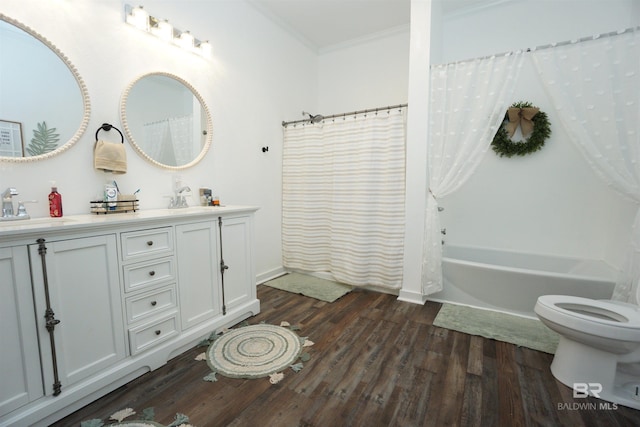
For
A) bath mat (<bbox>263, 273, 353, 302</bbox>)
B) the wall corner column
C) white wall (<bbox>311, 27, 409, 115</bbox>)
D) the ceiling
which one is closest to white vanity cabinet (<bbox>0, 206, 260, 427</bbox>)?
bath mat (<bbox>263, 273, 353, 302</bbox>)

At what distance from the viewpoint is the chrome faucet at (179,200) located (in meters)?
2.21

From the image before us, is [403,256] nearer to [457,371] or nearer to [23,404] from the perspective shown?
[457,371]

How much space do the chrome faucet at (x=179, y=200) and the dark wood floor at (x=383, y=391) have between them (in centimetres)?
108

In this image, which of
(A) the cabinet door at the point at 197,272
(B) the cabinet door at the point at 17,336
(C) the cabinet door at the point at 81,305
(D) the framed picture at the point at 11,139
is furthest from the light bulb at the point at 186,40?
(B) the cabinet door at the point at 17,336

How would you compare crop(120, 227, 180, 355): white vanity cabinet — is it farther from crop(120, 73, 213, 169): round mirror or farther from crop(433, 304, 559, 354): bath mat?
crop(433, 304, 559, 354): bath mat

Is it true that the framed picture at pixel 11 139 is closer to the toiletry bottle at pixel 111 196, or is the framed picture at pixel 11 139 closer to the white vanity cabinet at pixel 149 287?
the toiletry bottle at pixel 111 196

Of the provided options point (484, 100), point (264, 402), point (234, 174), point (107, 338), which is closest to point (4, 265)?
point (107, 338)

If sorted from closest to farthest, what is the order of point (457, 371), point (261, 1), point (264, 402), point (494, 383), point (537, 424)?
1. point (537, 424)
2. point (264, 402)
3. point (494, 383)
4. point (457, 371)
5. point (261, 1)

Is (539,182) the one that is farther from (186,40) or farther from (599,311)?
(186,40)

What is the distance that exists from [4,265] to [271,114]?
2.53 meters

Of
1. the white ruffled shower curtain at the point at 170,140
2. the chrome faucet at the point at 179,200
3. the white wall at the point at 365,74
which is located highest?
the white wall at the point at 365,74

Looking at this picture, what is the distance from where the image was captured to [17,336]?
1177 millimetres

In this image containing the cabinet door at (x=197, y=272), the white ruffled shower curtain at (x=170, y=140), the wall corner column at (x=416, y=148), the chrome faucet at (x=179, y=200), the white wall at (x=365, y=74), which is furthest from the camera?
the white wall at (x=365, y=74)

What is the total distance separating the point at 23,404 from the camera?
120 centimetres
